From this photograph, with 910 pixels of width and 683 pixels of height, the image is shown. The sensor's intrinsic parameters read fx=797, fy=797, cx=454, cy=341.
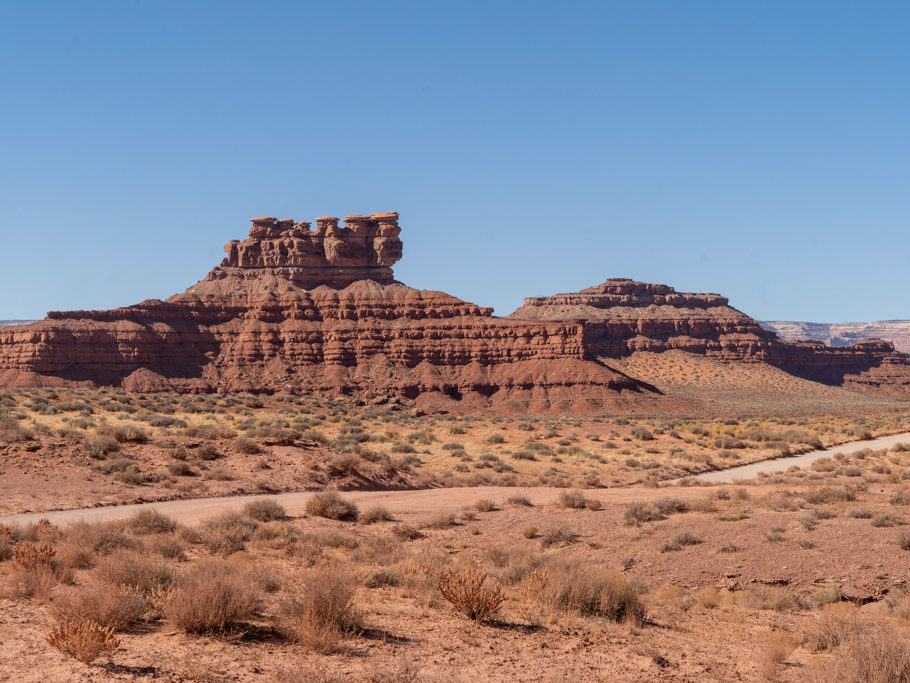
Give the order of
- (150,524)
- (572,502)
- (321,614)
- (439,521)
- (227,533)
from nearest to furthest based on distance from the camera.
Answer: (321,614)
(227,533)
(150,524)
(439,521)
(572,502)

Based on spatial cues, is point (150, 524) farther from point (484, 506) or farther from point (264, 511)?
point (484, 506)

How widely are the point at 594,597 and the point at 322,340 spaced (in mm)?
88563

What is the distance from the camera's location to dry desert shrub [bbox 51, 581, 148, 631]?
8805 millimetres

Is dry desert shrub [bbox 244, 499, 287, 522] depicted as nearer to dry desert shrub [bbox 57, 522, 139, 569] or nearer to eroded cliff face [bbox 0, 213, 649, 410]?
dry desert shrub [bbox 57, 522, 139, 569]

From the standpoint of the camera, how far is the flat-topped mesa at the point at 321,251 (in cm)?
11150

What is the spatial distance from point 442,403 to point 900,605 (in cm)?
7471

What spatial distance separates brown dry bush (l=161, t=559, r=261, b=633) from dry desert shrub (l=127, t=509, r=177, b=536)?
22.6 feet

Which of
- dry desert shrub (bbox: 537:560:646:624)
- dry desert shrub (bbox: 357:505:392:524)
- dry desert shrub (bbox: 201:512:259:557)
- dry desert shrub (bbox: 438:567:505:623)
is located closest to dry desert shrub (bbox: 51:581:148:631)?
dry desert shrub (bbox: 438:567:505:623)

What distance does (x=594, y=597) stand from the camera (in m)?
11.4

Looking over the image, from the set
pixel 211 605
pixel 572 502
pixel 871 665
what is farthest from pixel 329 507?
pixel 871 665

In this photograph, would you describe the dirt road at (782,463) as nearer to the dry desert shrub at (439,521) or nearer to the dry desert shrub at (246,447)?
the dry desert shrub at (439,521)

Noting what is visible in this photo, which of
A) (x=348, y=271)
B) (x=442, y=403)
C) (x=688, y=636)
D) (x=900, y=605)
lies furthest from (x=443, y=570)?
(x=348, y=271)

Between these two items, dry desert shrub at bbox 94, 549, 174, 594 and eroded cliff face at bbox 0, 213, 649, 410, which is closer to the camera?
dry desert shrub at bbox 94, 549, 174, 594

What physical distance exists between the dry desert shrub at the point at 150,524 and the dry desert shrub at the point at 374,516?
4.63 metres
